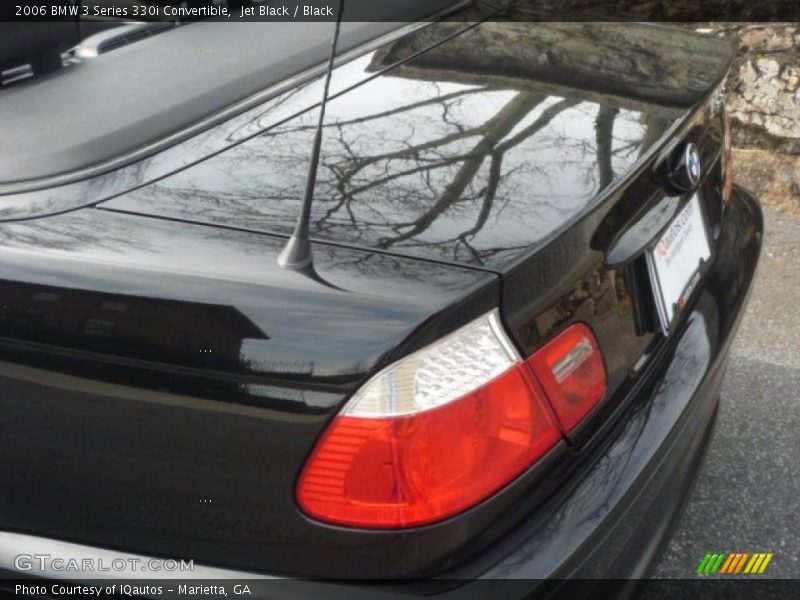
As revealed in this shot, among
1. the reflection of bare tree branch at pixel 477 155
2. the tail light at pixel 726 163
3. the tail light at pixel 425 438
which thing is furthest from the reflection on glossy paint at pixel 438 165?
the tail light at pixel 726 163

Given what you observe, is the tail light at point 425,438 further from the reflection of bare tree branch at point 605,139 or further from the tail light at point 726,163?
the tail light at point 726,163

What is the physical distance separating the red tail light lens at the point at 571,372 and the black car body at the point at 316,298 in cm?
2

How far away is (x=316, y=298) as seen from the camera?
1393 mm

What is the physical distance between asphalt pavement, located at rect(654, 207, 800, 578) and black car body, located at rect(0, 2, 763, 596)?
1.93 feet

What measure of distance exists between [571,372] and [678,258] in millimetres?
483

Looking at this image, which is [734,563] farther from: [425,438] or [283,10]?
[283,10]

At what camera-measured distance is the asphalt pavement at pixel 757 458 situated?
8.14ft

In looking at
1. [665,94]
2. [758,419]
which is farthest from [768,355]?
[665,94]

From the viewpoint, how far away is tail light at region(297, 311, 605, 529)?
1373 mm

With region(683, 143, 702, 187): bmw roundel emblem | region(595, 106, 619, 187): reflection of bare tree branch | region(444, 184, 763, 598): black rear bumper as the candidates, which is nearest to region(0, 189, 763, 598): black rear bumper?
region(444, 184, 763, 598): black rear bumper

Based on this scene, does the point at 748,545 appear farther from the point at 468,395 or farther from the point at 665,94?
the point at 468,395

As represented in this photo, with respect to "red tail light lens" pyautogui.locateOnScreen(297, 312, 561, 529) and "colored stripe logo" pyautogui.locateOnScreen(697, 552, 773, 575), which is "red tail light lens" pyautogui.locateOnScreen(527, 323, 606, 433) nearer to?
"red tail light lens" pyautogui.locateOnScreen(297, 312, 561, 529)

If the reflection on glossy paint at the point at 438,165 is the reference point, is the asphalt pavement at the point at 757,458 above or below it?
below

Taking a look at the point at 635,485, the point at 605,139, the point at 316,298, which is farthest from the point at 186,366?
the point at 605,139
